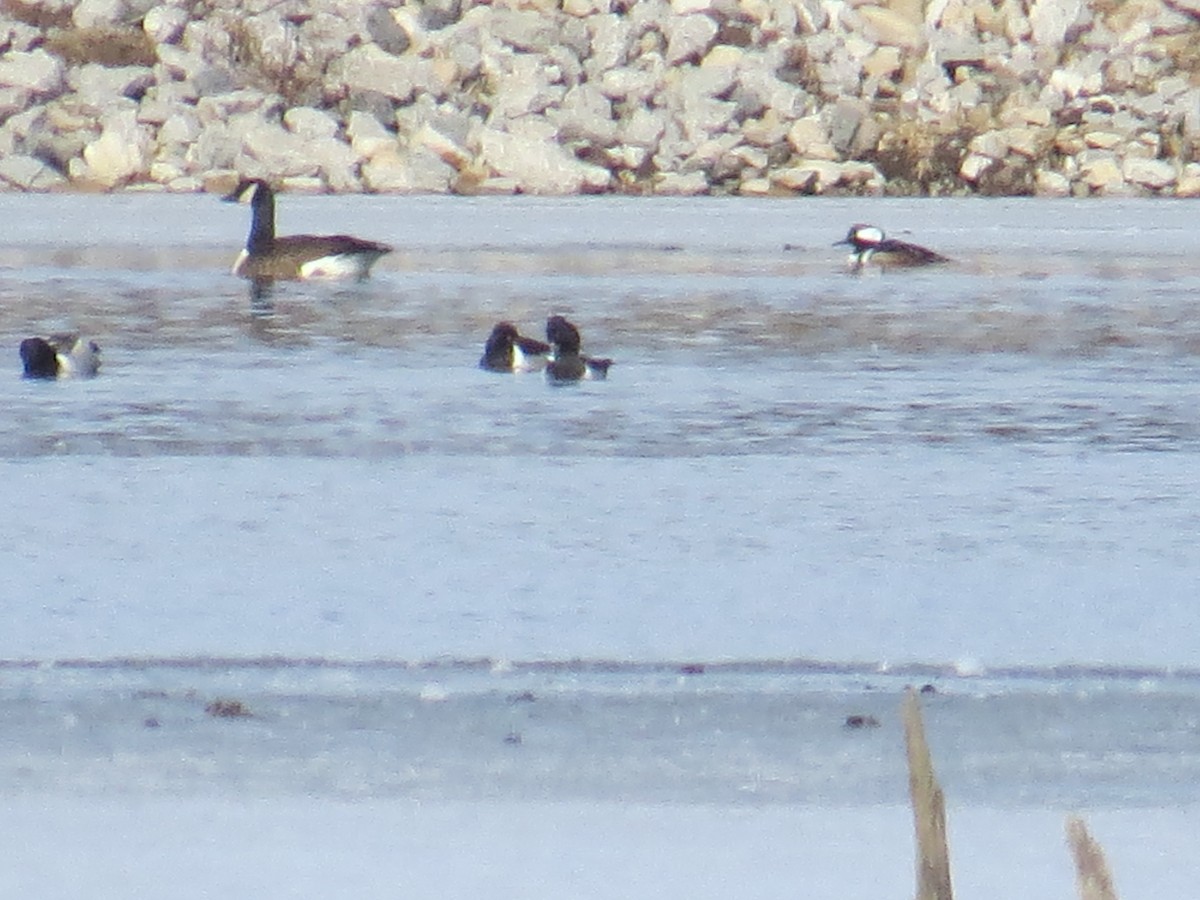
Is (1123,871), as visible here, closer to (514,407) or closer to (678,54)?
(514,407)

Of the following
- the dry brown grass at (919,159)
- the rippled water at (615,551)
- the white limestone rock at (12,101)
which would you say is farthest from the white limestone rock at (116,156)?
the rippled water at (615,551)

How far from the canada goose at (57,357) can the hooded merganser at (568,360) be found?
203 cm

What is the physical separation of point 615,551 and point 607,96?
2755 centimetres

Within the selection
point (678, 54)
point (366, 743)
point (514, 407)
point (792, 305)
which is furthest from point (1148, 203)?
point (366, 743)

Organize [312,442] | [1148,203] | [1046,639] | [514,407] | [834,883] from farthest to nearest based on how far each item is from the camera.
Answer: [1148,203] → [514,407] → [312,442] → [1046,639] → [834,883]

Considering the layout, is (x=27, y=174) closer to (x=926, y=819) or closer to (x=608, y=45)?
(x=608, y=45)

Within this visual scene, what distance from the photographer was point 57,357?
1240 centimetres

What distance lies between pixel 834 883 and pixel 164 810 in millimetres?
1228

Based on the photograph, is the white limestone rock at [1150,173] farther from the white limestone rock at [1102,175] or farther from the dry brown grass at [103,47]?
the dry brown grass at [103,47]

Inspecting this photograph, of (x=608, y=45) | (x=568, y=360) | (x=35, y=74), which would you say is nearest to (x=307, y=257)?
(x=568, y=360)

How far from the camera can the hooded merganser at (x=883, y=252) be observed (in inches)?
767

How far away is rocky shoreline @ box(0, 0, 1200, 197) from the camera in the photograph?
32.2 meters

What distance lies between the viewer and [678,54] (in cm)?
3609

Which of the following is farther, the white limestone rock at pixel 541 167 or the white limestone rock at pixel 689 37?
the white limestone rock at pixel 689 37
